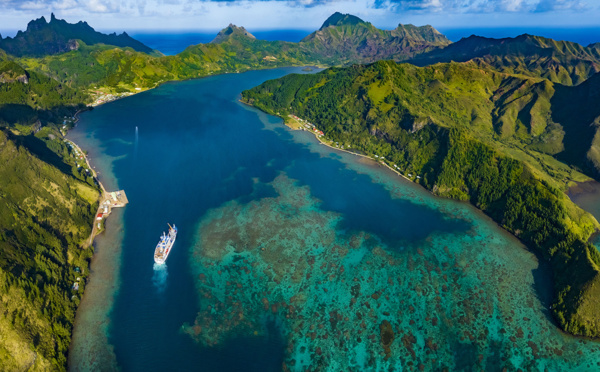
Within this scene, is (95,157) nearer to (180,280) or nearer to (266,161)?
(266,161)

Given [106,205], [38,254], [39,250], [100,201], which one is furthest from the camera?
[100,201]

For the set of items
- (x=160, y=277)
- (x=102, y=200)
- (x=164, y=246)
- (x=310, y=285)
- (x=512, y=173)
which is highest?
(x=512, y=173)

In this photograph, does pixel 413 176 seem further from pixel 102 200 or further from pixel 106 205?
pixel 102 200

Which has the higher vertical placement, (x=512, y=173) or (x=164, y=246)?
(x=512, y=173)

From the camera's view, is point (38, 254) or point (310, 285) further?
point (310, 285)

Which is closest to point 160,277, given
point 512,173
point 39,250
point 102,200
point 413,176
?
point 39,250

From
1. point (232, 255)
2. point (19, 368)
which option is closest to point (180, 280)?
point (232, 255)
